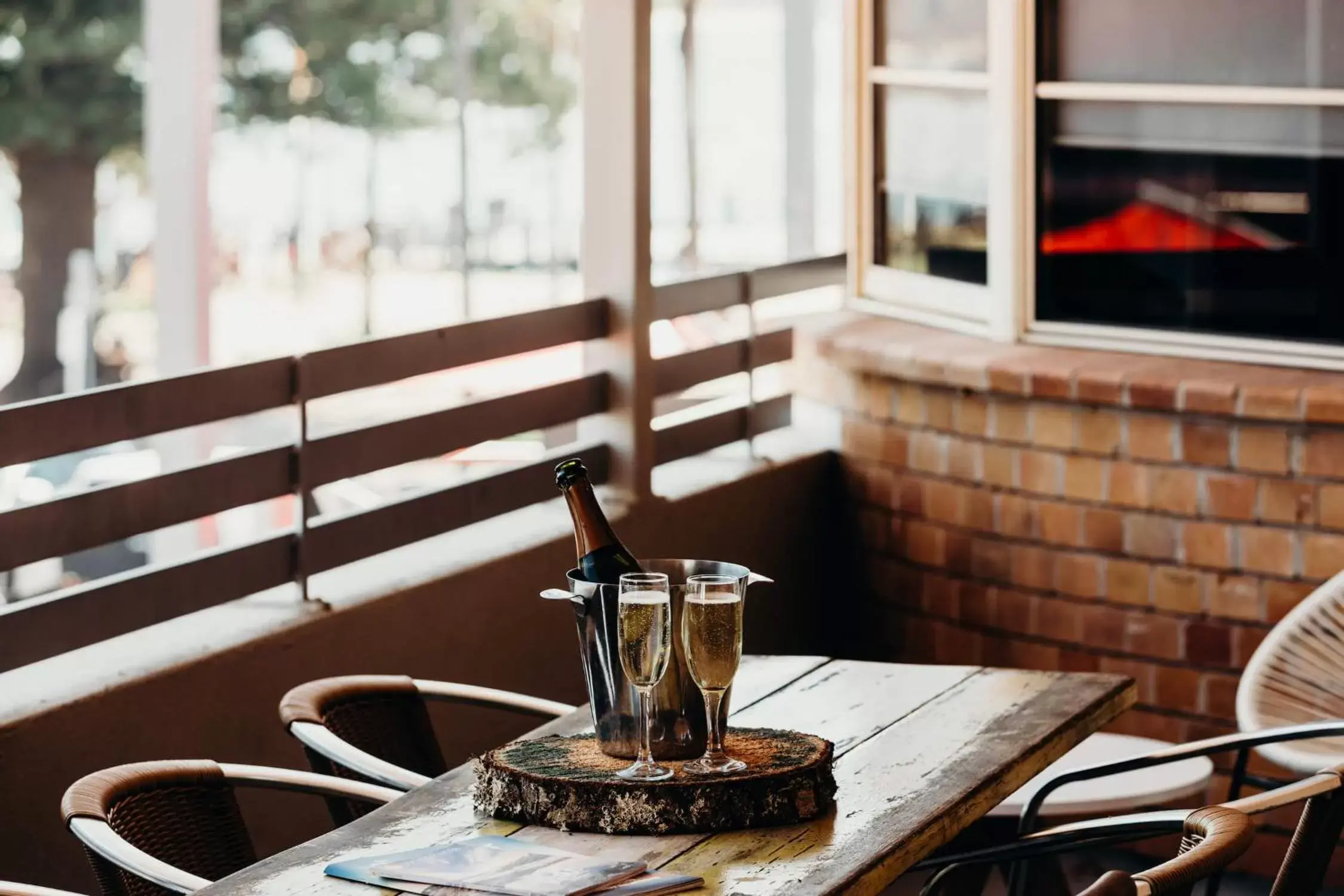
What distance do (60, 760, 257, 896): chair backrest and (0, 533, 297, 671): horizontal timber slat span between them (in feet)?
1.84

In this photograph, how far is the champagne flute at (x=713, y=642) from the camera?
1.99 meters

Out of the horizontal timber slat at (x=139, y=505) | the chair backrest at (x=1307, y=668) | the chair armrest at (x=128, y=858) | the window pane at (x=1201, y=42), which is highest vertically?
the window pane at (x=1201, y=42)

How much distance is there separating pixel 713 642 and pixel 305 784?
26.0 inches

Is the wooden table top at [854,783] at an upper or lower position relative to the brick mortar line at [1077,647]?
upper

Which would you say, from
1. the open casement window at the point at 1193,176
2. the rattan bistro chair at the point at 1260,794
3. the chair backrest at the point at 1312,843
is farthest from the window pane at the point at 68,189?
the chair backrest at the point at 1312,843

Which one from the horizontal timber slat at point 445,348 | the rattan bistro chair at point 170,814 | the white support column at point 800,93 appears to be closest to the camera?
the rattan bistro chair at point 170,814

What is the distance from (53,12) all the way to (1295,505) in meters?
9.53

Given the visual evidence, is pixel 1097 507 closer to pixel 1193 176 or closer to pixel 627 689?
pixel 1193 176

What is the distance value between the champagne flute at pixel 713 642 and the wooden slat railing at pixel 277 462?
127cm

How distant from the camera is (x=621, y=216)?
13.7ft

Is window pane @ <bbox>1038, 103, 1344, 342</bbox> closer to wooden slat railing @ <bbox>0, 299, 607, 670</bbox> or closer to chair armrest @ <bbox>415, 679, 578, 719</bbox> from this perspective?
wooden slat railing @ <bbox>0, 299, 607, 670</bbox>

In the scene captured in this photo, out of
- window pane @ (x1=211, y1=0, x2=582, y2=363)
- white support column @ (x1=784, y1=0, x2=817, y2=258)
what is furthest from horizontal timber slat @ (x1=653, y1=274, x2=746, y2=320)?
window pane @ (x1=211, y1=0, x2=582, y2=363)

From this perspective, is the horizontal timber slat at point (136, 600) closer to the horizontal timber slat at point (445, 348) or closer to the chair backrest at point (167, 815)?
the horizontal timber slat at point (445, 348)

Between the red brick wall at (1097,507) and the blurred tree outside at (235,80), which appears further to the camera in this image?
the blurred tree outside at (235,80)
